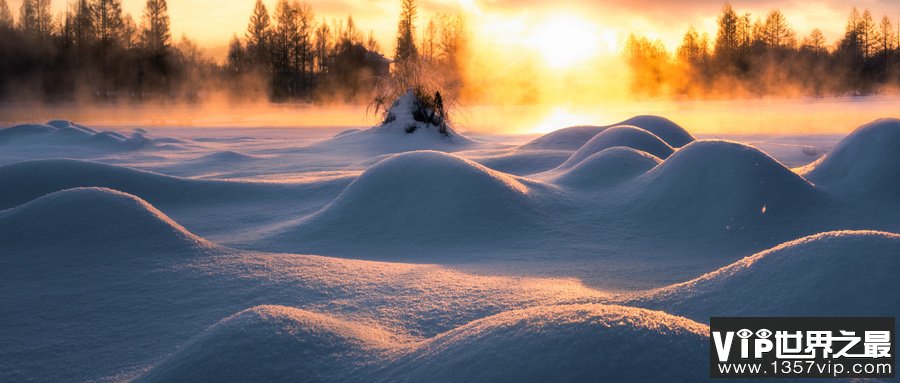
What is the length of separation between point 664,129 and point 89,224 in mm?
8192

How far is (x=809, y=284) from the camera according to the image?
1990 mm

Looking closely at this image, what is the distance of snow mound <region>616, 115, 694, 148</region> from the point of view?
9.34 m

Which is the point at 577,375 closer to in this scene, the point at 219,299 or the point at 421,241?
the point at 219,299

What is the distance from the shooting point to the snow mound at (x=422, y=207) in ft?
13.4

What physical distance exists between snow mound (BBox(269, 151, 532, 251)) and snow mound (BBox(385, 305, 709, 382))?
233cm

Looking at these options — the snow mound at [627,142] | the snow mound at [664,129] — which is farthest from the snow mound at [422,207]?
the snow mound at [664,129]

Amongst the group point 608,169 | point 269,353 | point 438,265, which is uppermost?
point 608,169

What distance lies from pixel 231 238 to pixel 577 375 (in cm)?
318

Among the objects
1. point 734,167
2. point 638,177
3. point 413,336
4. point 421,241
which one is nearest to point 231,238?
point 421,241

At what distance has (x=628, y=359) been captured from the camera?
142 cm

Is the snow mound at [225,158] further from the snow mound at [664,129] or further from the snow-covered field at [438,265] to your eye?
the snow mound at [664,129]

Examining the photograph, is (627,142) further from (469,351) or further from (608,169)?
(469,351)

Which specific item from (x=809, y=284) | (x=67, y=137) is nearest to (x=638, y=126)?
(x=809, y=284)

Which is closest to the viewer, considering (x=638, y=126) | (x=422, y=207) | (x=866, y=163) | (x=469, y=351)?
(x=469, y=351)
